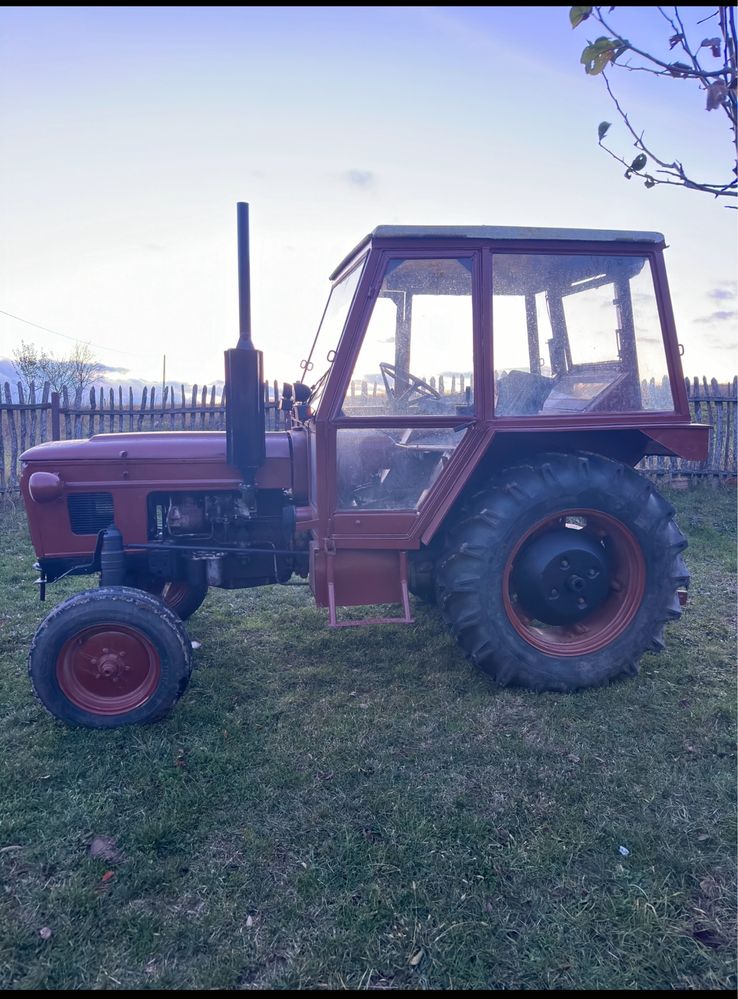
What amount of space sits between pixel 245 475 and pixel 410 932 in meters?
2.20

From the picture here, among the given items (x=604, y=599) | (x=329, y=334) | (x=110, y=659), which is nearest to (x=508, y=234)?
(x=329, y=334)

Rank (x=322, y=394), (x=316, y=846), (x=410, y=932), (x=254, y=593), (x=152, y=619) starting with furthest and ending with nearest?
(x=254, y=593) → (x=322, y=394) → (x=152, y=619) → (x=316, y=846) → (x=410, y=932)

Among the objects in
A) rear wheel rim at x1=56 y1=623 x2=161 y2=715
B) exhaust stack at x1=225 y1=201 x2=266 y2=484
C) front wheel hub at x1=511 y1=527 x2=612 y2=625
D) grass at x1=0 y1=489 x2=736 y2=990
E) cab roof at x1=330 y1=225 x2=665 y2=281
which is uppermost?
cab roof at x1=330 y1=225 x2=665 y2=281

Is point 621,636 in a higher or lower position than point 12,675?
higher

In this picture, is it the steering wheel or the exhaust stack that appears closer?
the exhaust stack

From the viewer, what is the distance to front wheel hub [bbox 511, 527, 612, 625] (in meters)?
3.50

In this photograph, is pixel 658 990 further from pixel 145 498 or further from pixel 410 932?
pixel 145 498

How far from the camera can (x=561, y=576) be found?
3.50 metres

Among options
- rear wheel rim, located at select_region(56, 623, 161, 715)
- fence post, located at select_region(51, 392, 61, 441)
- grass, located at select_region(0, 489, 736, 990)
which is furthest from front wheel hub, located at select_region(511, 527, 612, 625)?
fence post, located at select_region(51, 392, 61, 441)

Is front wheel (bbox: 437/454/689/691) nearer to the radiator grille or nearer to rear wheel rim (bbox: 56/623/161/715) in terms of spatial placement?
rear wheel rim (bbox: 56/623/161/715)

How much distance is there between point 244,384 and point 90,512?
1.23m

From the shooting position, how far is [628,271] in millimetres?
3512

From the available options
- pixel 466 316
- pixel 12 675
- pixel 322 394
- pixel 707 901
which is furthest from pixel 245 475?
pixel 707 901

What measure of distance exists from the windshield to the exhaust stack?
15.1 inches
